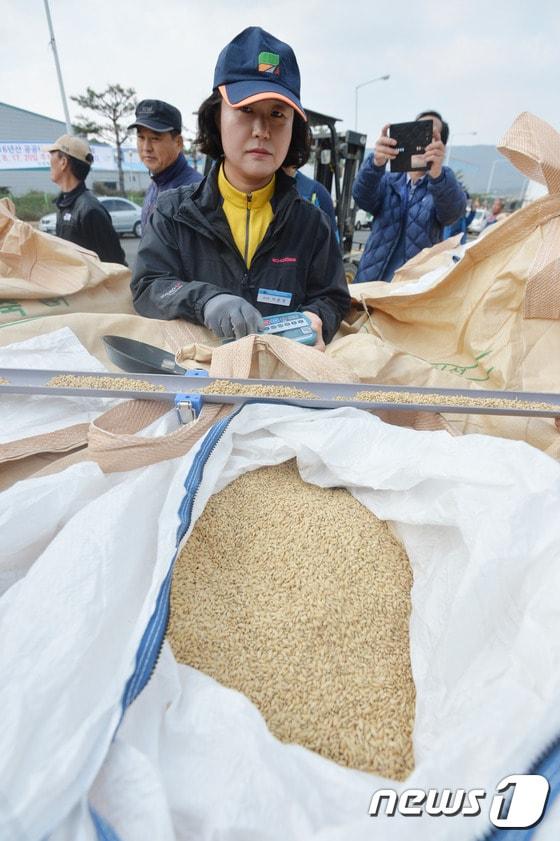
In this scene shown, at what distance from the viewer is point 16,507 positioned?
0.61 meters

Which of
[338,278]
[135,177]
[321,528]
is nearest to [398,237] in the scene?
[338,278]

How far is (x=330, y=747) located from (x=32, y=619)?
36 centimetres

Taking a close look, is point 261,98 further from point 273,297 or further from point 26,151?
point 26,151

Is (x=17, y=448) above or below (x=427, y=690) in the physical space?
above

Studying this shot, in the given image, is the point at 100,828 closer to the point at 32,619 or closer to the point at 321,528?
the point at 32,619

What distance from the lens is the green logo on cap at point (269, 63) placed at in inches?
45.9

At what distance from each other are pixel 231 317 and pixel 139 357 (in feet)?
0.84

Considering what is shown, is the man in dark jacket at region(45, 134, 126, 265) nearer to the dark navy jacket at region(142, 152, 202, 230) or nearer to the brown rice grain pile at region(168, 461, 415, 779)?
the dark navy jacket at region(142, 152, 202, 230)

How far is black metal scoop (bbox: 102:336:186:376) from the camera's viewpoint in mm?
1057

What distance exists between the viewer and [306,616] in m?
0.62

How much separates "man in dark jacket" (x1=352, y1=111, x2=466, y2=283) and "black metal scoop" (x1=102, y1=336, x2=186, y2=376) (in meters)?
1.60

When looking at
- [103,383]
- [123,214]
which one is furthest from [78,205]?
[123,214]

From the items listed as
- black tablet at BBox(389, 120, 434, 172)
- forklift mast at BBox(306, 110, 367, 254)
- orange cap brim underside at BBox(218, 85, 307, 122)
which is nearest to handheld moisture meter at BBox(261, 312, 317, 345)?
orange cap brim underside at BBox(218, 85, 307, 122)

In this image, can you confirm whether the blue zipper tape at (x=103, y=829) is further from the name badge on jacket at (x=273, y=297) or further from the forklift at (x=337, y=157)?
the forklift at (x=337, y=157)
